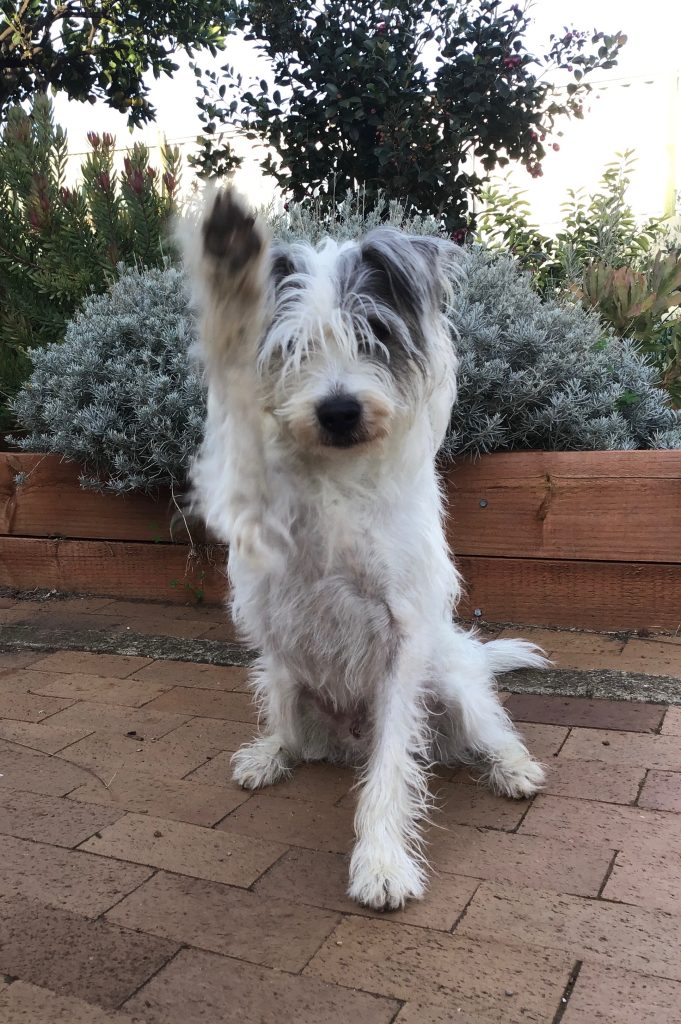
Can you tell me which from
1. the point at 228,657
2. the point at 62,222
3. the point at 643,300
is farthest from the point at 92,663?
the point at 643,300

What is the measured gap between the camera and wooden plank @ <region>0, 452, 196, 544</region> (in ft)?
14.1

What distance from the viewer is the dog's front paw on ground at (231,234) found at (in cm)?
172

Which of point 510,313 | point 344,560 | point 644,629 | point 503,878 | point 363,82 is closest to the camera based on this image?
point 503,878

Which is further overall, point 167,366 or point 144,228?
point 144,228

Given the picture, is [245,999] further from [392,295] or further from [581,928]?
[392,295]

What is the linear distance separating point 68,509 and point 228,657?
4.65 ft

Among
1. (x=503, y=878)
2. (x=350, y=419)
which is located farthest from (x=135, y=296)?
(x=503, y=878)

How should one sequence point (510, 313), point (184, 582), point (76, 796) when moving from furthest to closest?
point (184, 582) → point (510, 313) → point (76, 796)

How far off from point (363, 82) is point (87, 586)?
11.2ft

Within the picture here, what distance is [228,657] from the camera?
3686mm

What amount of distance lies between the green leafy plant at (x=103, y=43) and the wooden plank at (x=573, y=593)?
486cm

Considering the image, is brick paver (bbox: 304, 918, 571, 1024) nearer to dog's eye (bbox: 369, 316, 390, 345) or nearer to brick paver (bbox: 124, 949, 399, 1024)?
brick paver (bbox: 124, 949, 399, 1024)

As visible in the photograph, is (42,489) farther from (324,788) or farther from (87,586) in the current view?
(324,788)

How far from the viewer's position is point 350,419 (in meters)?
2.12
